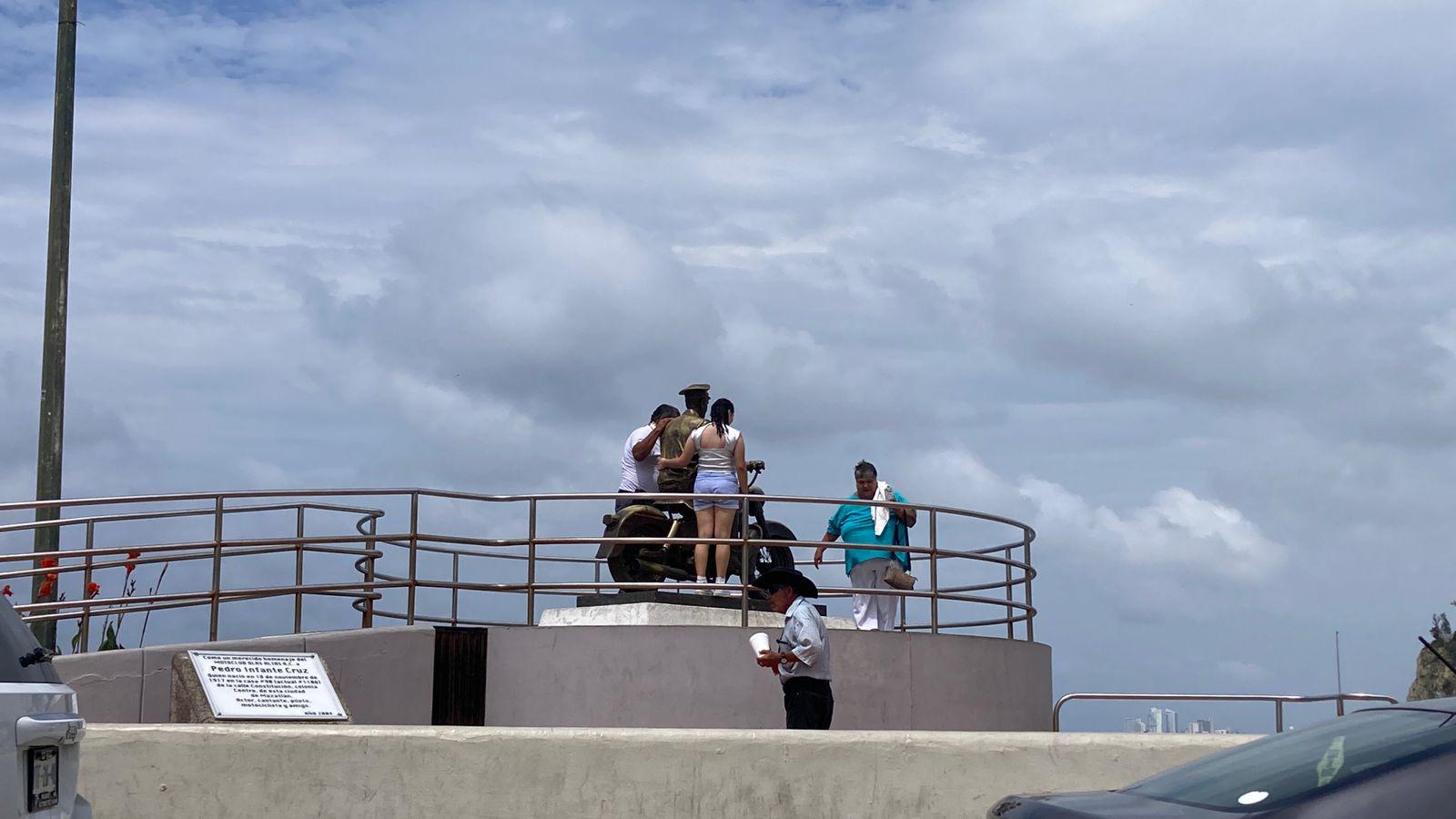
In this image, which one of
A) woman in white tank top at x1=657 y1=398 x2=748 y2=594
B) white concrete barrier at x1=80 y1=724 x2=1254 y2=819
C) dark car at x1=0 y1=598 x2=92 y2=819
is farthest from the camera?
woman in white tank top at x1=657 y1=398 x2=748 y2=594

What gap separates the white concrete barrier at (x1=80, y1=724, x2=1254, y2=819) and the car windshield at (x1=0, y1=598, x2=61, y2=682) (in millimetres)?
3522

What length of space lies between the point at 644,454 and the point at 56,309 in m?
5.39

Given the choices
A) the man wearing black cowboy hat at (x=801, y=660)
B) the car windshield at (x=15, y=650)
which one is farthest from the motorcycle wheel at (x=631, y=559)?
the car windshield at (x=15, y=650)

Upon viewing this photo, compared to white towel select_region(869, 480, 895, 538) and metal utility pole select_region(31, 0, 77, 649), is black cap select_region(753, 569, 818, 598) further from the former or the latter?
metal utility pole select_region(31, 0, 77, 649)

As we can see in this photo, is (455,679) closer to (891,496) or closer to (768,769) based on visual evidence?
(891,496)

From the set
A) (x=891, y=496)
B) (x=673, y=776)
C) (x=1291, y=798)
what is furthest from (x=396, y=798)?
(x=891, y=496)

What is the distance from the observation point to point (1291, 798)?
4715mm

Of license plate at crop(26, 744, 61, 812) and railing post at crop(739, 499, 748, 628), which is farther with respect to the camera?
railing post at crop(739, 499, 748, 628)

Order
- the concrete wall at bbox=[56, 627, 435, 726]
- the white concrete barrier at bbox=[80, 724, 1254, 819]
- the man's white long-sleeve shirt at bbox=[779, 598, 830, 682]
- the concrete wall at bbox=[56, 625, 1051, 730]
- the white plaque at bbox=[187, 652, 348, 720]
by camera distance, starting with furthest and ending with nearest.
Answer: the concrete wall at bbox=[56, 625, 1051, 730] < the concrete wall at bbox=[56, 627, 435, 726] < the white plaque at bbox=[187, 652, 348, 720] < the man's white long-sleeve shirt at bbox=[779, 598, 830, 682] < the white concrete barrier at bbox=[80, 724, 1254, 819]

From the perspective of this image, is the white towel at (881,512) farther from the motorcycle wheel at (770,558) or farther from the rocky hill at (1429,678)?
the rocky hill at (1429,678)

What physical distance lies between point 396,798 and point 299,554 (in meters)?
5.24

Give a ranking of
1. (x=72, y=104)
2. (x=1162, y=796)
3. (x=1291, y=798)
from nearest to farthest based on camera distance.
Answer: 1. (x=1291, y=798)
2. (x=1162, y=796)
3. (x=72, y=104)

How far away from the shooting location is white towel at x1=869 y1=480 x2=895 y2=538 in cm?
1445

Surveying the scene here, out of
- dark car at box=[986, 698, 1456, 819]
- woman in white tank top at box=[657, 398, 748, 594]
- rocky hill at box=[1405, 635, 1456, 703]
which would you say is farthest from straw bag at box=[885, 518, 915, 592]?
rocky hill at box=[1405, 635, 1456, 703]
